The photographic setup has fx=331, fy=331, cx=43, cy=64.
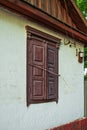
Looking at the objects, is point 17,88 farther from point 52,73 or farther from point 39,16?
point 52,73

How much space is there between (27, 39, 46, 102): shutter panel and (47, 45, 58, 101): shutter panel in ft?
1.01

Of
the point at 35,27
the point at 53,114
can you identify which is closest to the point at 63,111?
the point at 53,114

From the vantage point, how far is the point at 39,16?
26.2ft

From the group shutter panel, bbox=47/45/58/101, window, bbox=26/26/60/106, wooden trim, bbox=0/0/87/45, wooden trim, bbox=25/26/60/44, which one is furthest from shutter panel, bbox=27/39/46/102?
wooden trim, bbox=0/0/87/45

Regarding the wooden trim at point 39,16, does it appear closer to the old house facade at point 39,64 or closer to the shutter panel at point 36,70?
the old house facade at point 39,64

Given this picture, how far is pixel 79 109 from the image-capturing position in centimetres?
1150

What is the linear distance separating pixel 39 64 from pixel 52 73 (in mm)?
874

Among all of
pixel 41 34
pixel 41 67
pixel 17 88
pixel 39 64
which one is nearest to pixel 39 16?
pixel 41 34

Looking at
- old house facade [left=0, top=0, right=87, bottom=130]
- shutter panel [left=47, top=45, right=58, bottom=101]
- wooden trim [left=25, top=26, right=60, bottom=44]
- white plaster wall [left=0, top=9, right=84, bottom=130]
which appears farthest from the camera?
shutter panel [left=47, top=45, right=58, bottom=101]

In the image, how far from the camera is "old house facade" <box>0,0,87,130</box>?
23.3ft

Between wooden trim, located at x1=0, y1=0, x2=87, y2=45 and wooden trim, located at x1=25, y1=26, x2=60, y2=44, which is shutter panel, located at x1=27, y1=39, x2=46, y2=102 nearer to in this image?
wooden trim, located at x1=25, y1=26, x2=60, y2=44

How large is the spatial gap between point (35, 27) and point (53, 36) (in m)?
1.19

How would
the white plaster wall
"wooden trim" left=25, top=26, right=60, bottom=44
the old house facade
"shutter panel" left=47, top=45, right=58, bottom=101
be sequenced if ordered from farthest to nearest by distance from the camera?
"shutter panel" left=47, top=45, right=58, bottom=101, "wooden trim" left=25, top=26, right=60, bottom=44, the old house facade, the white plaster wall

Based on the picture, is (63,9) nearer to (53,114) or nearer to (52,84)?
(52,84)
